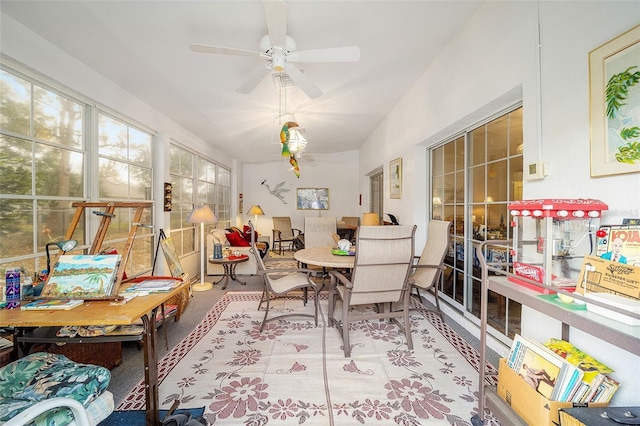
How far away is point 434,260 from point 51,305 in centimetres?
292

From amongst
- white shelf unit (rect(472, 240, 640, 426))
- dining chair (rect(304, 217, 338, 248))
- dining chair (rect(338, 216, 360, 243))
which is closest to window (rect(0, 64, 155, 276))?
dining chair (rect(304, 217, 338, 248))

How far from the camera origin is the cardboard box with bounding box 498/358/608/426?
1.07 m

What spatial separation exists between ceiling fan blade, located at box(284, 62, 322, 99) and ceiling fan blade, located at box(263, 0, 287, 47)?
0.69 ft

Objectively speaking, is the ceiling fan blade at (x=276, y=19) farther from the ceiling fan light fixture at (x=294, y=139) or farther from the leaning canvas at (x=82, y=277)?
the leaning canvas at (x=82, y=277)

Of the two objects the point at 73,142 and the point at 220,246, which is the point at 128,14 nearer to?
the point at 73,142

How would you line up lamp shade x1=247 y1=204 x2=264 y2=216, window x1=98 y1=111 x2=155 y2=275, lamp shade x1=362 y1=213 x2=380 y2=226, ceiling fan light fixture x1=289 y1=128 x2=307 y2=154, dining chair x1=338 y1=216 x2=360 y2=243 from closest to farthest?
window x1=98 y1=111 x2=155 y2=275, ceiling fan light fixture x1=289 y1=128 x2=307 y2=154, lamp shade x1=362 y1=213 x2=380 y2=226, dining chair x1=338 y1=216 x2=360 y2=243, lamp shade x1=247 y1=204 x2=264 y2=216

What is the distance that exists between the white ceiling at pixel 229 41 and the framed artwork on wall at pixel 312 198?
3.97 m

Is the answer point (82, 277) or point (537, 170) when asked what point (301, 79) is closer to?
point (537, 170)

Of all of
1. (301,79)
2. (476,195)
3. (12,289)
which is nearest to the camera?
(12,289)

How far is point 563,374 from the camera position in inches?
43.0

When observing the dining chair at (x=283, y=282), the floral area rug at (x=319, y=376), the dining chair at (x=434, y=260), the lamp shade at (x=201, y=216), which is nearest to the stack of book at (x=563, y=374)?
the floral area rug at (x=319, y=376)

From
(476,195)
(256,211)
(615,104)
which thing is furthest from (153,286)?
(256,211)

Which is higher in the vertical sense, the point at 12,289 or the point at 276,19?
the point at 276,19

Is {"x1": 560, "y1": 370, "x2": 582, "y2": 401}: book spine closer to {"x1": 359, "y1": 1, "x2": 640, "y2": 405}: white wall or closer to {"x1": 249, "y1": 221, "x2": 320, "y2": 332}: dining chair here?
{"x1": 359, "y1": 1, "x2": 640, "y2": 405}: white wall
